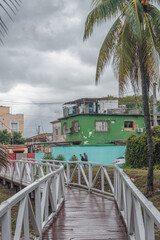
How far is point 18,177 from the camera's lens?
55.6 ft

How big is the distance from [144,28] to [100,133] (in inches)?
984

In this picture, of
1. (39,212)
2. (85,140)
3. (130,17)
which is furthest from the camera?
(85,140)

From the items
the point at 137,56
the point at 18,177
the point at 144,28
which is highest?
the point at 144,28

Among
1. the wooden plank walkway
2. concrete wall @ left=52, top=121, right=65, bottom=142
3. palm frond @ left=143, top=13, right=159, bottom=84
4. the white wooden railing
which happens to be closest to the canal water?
concrete wall @ left=52, top=121, right=65, bottom=142

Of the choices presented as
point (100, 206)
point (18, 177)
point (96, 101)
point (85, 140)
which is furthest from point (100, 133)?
point (100, 206)

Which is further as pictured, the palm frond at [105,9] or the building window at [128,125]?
the building window at [128,125]

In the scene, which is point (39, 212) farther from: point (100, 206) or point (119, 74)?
point (119, 74)

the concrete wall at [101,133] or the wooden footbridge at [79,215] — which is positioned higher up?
the concrete wall at [101,133]

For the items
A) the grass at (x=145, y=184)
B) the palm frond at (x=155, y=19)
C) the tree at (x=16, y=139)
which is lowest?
the grass at (x=145, y=184)

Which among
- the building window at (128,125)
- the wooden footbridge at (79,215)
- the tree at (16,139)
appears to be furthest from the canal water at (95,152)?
the wooden footbridge at (79,215)

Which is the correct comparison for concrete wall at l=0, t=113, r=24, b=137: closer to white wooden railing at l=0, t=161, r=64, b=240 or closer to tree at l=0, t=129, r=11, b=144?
tree at l=0, t=129, r=11, b=144

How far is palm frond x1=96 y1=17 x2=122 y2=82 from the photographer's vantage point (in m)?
→ 12.2

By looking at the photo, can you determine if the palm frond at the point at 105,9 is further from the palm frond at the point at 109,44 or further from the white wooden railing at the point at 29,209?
Result: the white wooden railing at the point at 29,209

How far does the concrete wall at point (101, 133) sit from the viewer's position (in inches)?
1411
